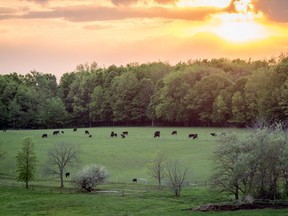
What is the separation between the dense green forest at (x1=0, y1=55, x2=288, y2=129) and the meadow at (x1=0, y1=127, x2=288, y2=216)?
103 feet

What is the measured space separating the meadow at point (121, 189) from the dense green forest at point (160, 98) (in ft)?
103

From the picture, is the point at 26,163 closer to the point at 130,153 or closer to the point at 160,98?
the point at 130,153

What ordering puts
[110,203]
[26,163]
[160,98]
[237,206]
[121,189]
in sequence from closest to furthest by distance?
[237,206], [110,203], [121,189], [26,163], [160,98]

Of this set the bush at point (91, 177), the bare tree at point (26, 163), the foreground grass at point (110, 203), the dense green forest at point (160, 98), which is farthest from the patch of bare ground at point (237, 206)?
the dense green forest at point (160, 98)

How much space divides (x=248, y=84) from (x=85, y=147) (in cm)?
5332

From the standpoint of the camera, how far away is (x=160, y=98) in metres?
155

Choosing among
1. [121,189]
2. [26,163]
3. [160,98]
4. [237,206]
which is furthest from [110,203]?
[160,98]

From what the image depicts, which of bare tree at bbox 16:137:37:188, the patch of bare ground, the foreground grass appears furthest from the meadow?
the patch of bare ground

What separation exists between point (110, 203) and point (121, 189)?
744 cm

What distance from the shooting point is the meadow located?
5288 centimetres

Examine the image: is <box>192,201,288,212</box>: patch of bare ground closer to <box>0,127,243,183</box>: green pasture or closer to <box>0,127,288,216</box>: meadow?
<box>0,127,288,216</box>: meadow

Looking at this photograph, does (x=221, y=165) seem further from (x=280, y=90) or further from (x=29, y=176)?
(x=280, y=90)

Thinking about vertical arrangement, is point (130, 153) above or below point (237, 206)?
above

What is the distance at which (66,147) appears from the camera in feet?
237
